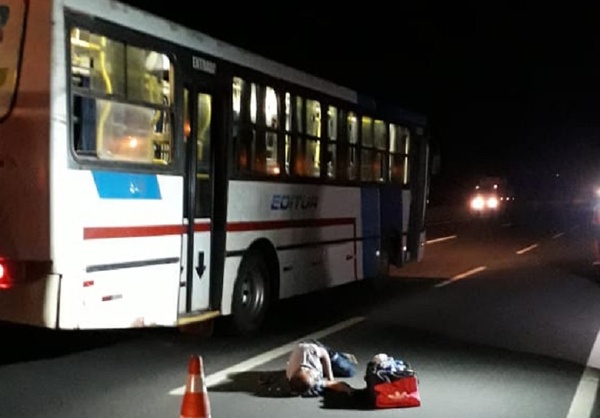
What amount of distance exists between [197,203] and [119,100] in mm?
1832

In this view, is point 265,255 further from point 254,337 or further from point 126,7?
point 126,7

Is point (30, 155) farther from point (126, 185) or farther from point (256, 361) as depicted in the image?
point (256, 361)

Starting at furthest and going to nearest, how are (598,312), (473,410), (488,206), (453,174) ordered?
(453,174), (488,206), (598,312), (473,410)

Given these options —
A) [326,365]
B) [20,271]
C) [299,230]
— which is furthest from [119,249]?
[299,230]

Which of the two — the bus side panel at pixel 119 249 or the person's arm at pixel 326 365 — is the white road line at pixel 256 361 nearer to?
the bus side panel at pixel 119 249

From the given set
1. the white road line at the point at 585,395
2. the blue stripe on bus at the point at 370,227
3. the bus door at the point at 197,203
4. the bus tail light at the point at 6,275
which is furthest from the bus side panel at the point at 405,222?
the bus tail light at the point at 6,275

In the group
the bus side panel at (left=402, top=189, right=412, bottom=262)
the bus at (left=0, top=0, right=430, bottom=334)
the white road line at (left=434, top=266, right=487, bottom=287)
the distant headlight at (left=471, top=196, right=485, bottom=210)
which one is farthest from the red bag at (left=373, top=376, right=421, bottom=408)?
the distant headlight at (left=471, top=196, right=485, bottom=210)

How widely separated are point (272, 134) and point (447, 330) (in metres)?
3.23

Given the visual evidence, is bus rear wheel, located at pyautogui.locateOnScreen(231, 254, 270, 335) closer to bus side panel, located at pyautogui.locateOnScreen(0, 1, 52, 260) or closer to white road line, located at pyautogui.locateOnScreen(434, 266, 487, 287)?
bus side panel, located at pyautogui.locateOnScreen(0, 1, 52, 260)

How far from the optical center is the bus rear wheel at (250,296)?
1293 centimetres

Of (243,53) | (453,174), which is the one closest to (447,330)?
(243,53)

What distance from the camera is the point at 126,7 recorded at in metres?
10.5

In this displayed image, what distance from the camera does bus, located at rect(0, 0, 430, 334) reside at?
9.53 meters

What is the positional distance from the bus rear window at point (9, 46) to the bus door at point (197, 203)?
227cm
